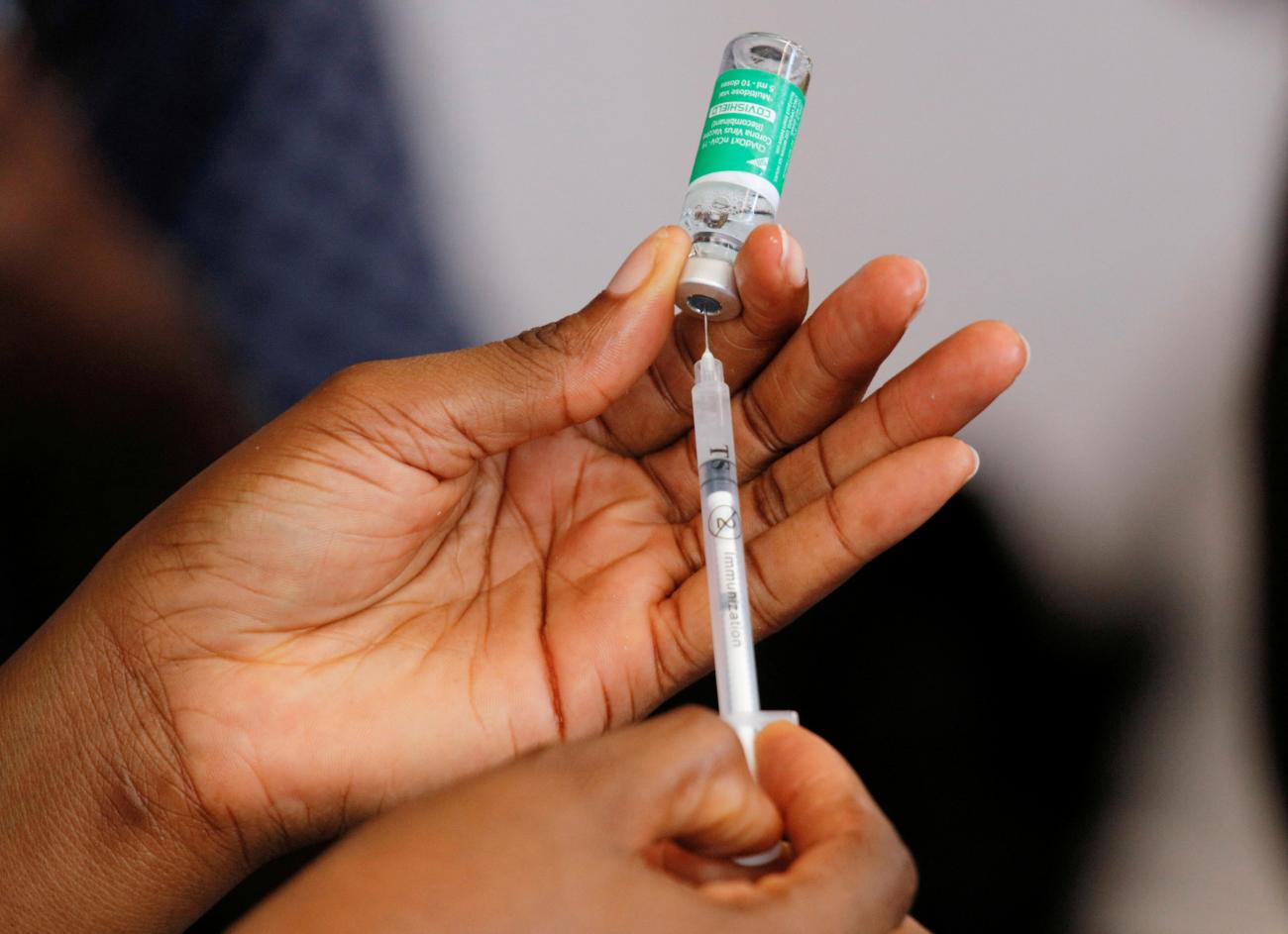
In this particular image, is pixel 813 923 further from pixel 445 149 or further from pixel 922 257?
pixel 445 149

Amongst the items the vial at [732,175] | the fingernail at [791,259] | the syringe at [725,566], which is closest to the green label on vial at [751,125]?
the vial at [732,175]

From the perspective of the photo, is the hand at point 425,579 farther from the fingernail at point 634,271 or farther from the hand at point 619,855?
the hand at point 619,855

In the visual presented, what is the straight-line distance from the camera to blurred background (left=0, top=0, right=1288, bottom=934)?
1.72 metres

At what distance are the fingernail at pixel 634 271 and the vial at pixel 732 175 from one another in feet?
0.23

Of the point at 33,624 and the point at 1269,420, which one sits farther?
the point at 33,624

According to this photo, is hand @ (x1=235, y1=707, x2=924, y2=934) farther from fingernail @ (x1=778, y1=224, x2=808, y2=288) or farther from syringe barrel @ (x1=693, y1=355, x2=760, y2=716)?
fingernail @ (x1=778, y1=224, x2=808, y2=288)

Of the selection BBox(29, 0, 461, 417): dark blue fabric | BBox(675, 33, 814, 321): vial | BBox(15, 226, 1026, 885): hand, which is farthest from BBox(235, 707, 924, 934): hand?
BBox(29, 0, 461, 417): dark blue fabric

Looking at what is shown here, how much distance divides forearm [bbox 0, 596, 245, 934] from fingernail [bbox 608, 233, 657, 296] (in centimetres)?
78

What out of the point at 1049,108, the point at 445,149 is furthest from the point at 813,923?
the point at 445,149

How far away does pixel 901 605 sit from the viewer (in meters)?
1.78

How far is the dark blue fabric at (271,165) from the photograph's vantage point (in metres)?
2.04

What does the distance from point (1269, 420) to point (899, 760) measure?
92cm

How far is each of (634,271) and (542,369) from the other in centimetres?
17

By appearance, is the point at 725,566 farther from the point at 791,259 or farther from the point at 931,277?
the point at 931,277
